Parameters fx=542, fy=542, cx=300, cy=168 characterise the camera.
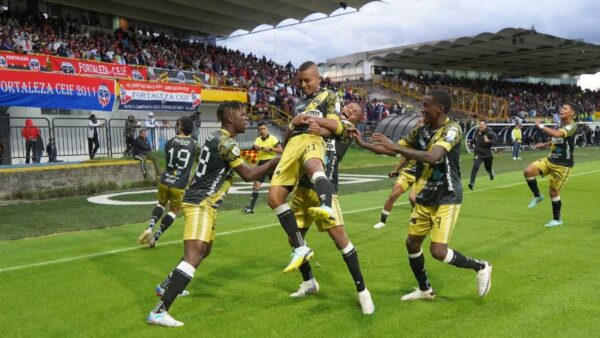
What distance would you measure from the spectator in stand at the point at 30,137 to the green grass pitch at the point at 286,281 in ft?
21.4

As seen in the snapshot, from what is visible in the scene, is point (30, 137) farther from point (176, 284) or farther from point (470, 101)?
point (470, 101)

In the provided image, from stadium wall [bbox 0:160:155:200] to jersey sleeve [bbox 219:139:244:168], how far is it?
11.9 metres

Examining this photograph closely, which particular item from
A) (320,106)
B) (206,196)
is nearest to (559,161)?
(320,106)

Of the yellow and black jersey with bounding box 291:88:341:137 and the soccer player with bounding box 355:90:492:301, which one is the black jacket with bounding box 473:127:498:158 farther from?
the yellow and black jersey with bounding box 291:88:341:137

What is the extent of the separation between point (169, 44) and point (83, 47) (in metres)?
8.91

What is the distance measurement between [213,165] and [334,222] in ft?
4.46

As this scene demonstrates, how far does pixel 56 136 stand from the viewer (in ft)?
61.3

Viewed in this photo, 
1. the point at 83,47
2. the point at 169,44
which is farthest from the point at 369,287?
the point at 169,44

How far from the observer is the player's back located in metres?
8.65

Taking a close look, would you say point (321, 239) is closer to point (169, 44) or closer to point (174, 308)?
point (174, 308)

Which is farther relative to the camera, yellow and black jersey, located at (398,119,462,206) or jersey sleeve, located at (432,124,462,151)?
yellow and black jersey, located at (398,119,462,206)

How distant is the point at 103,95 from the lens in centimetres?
2220

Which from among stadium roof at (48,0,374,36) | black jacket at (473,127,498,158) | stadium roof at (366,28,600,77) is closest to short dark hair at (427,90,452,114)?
black jacket at (473,127,498,158)

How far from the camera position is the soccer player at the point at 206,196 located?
5141 millimetres
